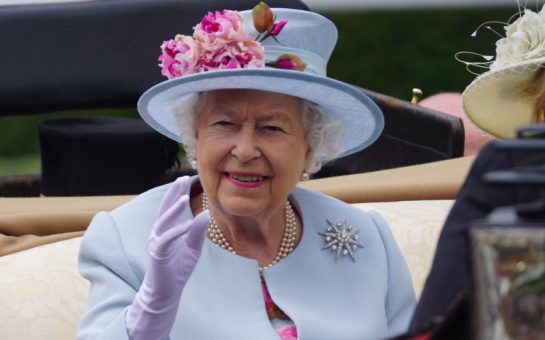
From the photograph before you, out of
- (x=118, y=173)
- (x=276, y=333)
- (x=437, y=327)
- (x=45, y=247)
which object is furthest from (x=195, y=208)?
(x=118, y=173)

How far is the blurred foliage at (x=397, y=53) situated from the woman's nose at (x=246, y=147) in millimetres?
7664

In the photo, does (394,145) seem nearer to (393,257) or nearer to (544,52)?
(544,52)

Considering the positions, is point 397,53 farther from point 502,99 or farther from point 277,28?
point 277,28

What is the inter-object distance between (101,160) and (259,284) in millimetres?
1984

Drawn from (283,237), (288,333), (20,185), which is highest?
(283,237)

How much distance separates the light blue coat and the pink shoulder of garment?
1325 mm

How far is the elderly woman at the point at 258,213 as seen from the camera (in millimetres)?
2732

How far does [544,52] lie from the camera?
138 inches

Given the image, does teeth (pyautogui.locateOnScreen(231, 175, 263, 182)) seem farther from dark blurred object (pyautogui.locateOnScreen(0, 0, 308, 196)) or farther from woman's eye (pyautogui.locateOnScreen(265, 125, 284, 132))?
dark blurred object (pyautogui.locateOnScreen(0, 0, 308, 196))

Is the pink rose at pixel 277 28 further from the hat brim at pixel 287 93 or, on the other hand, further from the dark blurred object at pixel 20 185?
the dark blurred object at pixel 20 185

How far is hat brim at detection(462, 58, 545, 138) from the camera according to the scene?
11.6 ft

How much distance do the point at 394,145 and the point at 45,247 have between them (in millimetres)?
1385

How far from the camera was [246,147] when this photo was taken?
9.00 ft

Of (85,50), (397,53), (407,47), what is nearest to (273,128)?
(85,50)
